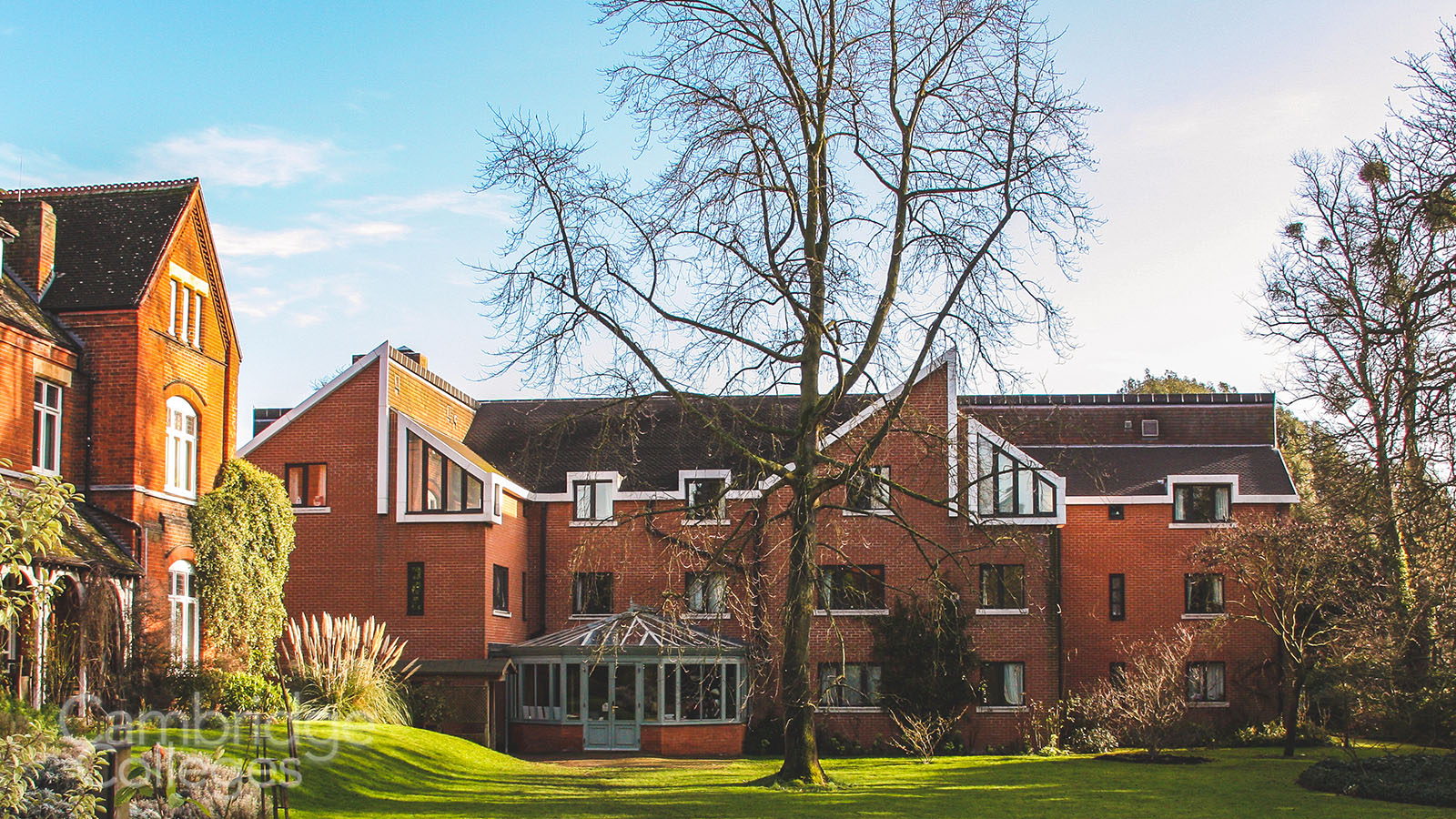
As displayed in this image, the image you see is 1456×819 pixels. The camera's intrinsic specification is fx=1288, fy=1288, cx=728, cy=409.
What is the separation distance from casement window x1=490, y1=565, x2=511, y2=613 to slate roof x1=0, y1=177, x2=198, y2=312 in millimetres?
11128

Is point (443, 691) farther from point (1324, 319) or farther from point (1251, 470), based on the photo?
point (1251, 470)

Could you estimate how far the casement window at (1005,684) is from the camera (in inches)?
1257

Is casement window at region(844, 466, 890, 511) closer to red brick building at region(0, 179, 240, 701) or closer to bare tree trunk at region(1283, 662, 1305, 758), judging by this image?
red brick building at region(0, 179, 240, 701)

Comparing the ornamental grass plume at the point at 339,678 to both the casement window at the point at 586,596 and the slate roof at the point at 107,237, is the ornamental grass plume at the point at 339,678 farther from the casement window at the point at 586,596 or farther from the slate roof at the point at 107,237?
the casement window at the point at 586,596

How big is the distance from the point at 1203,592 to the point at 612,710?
52.7 feet

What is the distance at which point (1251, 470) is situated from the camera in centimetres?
3569

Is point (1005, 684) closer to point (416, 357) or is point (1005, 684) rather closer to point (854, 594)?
point (854, 594)

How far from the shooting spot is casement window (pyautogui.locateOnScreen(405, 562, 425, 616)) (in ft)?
100

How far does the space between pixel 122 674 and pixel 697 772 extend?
9799 millimetres

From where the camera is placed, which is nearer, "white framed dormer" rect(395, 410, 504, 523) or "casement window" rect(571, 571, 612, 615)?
"white framed dormer" rect(395, 410, 504, 523)

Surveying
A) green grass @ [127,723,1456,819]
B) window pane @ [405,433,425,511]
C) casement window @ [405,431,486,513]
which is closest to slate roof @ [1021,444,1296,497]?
Answer: green grass @ [127,723,1456,819]

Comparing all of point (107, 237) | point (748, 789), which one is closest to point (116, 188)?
point (107, 237)

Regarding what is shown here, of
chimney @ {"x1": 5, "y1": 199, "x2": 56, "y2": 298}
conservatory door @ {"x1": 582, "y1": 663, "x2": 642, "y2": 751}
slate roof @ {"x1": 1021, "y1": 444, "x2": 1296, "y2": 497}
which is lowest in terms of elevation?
conservatory door @ {"x1": 582, "y1": 663, "x2": 642, "y2": 751}

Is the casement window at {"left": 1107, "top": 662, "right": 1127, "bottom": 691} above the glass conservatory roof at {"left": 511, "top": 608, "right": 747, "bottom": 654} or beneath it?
beneath
